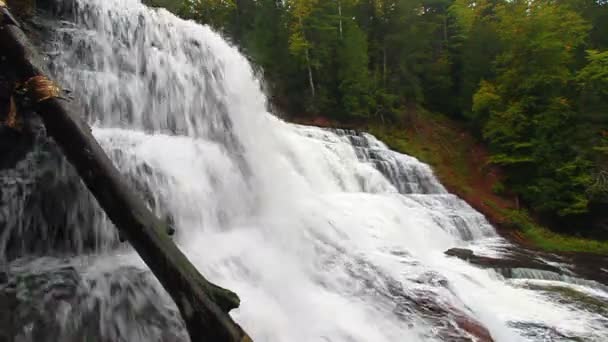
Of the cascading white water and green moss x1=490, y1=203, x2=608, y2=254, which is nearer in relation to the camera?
the cascading white water

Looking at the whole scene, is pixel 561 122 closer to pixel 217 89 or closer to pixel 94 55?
pixel 217 89

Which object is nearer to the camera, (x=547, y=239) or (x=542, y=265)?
(x=542, y=265)

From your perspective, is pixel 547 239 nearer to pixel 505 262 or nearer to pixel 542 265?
pixel 542 265

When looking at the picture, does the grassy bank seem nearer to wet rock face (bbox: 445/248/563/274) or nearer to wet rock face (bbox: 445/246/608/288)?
wet rock face (bbox: 445/246/608/288)

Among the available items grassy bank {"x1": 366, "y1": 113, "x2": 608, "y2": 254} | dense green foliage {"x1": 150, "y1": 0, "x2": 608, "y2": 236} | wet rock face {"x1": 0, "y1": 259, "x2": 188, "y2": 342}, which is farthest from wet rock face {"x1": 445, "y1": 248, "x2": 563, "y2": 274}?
dense green foliage {"x1": 150, "y1": 0, "x2": 608, "y2": 236}

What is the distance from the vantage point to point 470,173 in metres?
18.8

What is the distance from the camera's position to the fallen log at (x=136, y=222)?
7.14 ft

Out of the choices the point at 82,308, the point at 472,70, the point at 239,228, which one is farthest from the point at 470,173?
the point at 82,308

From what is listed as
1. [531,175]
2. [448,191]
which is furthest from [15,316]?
[531,175]

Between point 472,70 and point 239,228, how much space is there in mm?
21166

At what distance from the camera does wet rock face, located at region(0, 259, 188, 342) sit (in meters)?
3.16

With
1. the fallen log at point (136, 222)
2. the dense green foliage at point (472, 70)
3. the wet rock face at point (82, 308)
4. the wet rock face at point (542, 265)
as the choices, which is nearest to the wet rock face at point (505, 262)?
the wet rock face at point (542, 265)

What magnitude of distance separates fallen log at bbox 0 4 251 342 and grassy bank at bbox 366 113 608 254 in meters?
12.8

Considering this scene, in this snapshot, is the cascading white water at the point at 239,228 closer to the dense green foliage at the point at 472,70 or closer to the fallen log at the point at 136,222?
the fallen log at the point at 136,222
